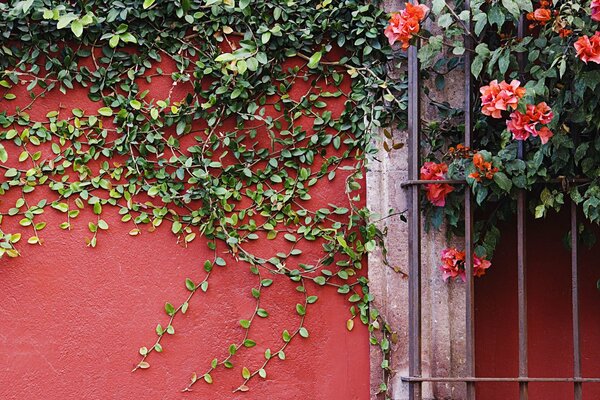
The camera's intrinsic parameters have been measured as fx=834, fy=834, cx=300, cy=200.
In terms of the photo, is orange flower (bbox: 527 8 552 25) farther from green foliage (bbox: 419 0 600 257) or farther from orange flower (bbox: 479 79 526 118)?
orange flower (bbox: 479 79 526 118)

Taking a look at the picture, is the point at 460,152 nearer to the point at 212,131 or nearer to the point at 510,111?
the point at 510,111

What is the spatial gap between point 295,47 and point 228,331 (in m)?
1.08

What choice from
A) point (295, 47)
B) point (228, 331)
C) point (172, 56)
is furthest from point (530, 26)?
point (228, 331)

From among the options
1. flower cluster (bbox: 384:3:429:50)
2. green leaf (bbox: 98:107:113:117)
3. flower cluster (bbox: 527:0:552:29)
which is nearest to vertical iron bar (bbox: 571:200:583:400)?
flower cluster (bbox: 527:0:552:29)

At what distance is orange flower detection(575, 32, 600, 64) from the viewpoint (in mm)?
2643

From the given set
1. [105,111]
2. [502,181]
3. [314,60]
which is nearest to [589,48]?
[502,181]

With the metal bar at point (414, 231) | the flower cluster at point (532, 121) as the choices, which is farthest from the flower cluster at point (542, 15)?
the metal bar at point (414, 231)

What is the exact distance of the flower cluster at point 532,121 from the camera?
108 inches

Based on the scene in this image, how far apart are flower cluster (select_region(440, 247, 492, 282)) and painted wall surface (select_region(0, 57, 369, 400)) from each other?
1.24 feet

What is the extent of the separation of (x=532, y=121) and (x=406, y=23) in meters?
0.54

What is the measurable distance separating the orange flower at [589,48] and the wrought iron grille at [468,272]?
0.91ft

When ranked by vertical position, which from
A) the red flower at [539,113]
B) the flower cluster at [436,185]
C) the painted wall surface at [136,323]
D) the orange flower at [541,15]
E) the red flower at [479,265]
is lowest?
the painted wall surface at [136,323]

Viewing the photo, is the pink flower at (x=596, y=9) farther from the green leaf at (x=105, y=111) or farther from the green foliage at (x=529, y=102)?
the green leaf at (x=105, y=111)

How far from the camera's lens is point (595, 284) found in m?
3.10
